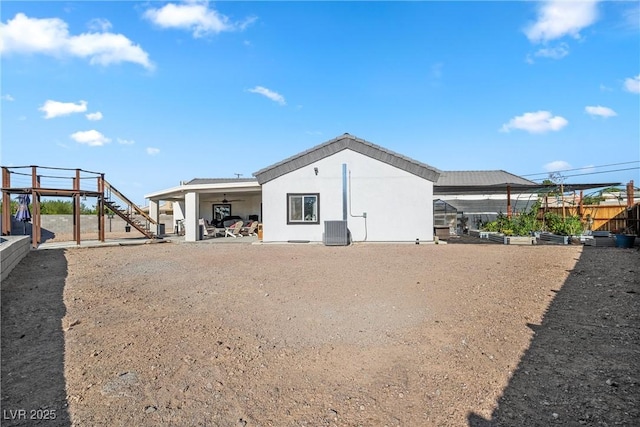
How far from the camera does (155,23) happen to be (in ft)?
32.4

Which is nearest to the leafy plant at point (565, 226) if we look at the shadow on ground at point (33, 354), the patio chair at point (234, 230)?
the patio chair at point (234, 230)

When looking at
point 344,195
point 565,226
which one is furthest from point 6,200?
point 565,226

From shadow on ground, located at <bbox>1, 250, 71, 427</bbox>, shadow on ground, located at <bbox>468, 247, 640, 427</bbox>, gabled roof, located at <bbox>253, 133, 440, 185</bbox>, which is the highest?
gabled roof, located at <bbox>253, 133, 440, 185</bbox>

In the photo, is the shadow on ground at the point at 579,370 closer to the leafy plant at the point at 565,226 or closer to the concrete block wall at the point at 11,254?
the concrete block wall at the point at 11,254

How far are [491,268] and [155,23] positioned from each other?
11.3 metres

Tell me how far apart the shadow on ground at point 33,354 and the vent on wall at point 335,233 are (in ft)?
28.9

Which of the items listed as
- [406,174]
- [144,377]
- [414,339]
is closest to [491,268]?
[414,339]

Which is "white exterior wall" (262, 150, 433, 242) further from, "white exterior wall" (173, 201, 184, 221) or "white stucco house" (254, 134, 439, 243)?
"white exterior wall" (173, 201, 184, 221)

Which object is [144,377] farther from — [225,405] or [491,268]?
[491,268]

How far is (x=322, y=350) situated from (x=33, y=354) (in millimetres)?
3005

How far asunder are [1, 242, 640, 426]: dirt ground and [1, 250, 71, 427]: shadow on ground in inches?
0.7

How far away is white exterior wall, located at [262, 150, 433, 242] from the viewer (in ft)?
47.1

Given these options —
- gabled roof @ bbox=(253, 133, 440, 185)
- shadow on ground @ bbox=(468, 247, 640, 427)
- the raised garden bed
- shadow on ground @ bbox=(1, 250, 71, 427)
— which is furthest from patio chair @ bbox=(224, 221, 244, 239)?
shadow on ground @ bbox=(468, 247, 640, 427)

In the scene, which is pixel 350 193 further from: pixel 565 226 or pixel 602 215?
pixel 602 215
